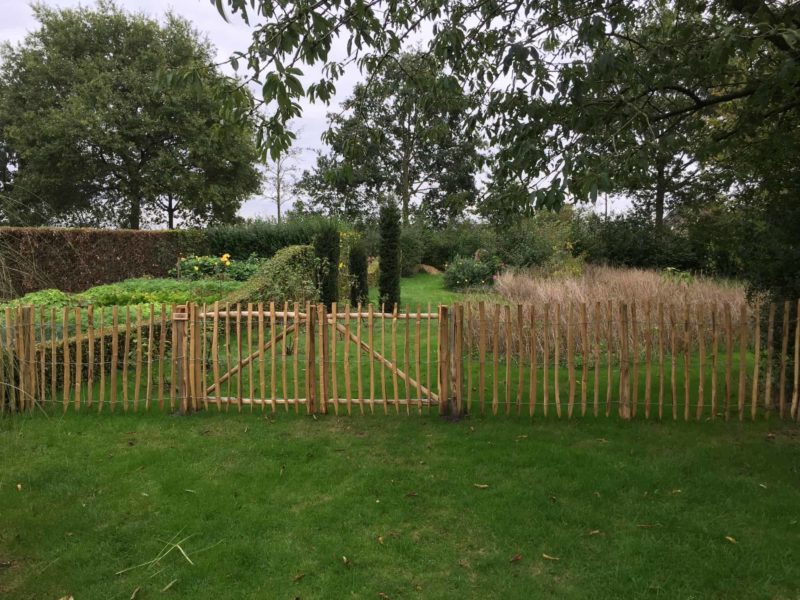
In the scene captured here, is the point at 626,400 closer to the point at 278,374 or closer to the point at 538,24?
the point at 538,24

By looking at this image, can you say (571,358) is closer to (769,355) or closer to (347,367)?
(769,355)

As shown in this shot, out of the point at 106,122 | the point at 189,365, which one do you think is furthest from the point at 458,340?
the point at 106,122

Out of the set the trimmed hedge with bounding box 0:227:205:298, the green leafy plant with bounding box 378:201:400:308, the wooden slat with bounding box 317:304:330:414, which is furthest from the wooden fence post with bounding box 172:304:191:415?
the green leafy plant with bounding box 378:201:400:308

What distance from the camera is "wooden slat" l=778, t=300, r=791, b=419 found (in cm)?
521

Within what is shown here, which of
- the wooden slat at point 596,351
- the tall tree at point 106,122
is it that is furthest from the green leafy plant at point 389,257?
the tall tree at point 106,122

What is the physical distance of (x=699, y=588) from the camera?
3051 mm

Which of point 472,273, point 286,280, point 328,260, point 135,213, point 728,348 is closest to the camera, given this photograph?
point 728,348

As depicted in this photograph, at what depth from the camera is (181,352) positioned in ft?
19.1

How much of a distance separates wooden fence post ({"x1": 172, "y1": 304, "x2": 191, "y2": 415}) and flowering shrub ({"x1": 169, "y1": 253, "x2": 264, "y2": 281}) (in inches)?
368

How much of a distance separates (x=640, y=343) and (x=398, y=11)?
558 cm

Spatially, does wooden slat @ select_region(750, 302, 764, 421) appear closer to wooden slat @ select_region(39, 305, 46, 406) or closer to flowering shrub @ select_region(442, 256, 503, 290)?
wooden slat @ select_region(39, 305, 46, 406)

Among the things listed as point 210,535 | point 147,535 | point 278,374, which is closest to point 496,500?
point 210,535

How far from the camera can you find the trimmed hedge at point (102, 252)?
12.7 meters

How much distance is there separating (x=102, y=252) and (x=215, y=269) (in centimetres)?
306
